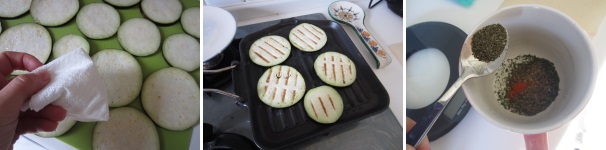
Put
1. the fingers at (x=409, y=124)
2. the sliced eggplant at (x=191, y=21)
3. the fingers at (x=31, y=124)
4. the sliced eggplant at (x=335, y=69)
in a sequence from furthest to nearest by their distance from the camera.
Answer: the sliced eggplant at (x=191, y=21) < the sliced eggplant at (x=335, y=69) < the fingers at (x=31, y=124) < the fingers at (x=409, y=124)

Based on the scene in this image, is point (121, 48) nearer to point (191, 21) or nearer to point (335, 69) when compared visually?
point (191, 21)

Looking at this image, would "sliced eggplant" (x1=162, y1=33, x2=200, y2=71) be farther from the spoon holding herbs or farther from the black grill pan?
the spoon holding herbs

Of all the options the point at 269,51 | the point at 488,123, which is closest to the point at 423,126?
the point at 488,123

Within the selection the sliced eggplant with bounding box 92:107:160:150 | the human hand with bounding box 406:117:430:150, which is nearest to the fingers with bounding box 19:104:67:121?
the sliced eggplant with bounding box 92:107:160:150

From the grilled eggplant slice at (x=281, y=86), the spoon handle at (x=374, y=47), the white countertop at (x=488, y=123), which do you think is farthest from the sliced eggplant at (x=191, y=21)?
the white countertop at (x=488, y=123)

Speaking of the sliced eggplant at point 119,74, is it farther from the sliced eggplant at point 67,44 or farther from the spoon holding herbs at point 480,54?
the spoon holding herbs at point 480,54

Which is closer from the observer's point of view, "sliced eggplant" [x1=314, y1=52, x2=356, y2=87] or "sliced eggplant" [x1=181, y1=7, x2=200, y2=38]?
"sliced eggplant" [x1=314, y1=52, x2=356, y2=87]
